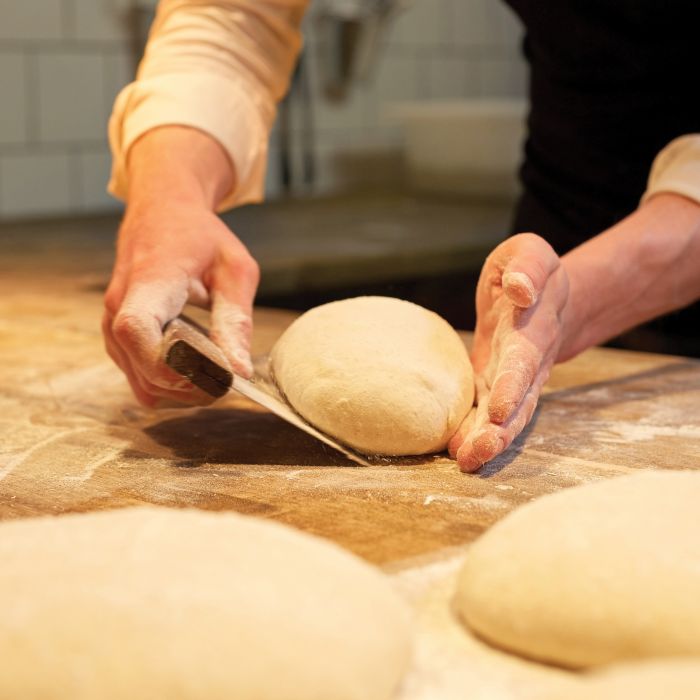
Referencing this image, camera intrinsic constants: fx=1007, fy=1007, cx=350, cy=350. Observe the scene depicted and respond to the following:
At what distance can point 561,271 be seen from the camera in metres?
1.04

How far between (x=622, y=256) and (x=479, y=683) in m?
0.72

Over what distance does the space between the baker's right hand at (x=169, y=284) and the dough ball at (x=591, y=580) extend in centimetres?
43

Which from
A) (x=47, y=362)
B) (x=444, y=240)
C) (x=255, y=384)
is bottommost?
(x=444, y=240)

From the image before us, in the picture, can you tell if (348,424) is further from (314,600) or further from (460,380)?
(314,600)

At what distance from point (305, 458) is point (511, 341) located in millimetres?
222

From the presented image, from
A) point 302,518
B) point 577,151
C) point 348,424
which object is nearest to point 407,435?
point 348,424

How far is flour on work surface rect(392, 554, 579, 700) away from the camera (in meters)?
0.54

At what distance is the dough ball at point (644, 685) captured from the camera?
0.45 meters

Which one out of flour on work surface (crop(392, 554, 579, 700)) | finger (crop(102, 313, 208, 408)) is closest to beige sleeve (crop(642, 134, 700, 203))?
finger (crop(102, 313, 208, 408))

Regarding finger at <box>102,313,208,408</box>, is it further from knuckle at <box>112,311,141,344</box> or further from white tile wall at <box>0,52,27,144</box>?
white tile wall at <box>0,52,27,144</box>

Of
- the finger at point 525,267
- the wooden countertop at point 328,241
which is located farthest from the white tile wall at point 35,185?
the finger at point 525,267

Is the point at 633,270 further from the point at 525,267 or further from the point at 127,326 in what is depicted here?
the point at 127,326

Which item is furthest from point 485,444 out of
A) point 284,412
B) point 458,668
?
point 458,668

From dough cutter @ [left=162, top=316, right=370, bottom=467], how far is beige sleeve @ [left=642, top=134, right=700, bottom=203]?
0.55 meters
